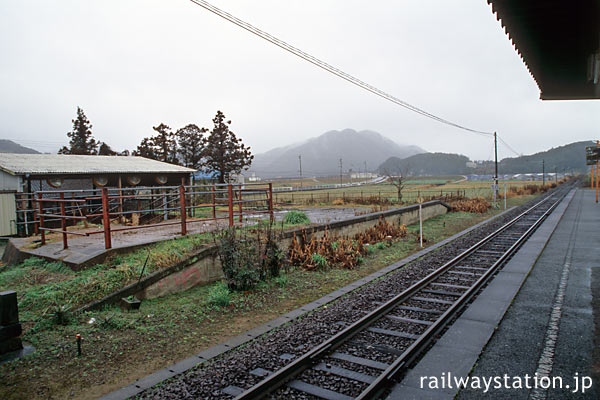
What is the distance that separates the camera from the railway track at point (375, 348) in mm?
4246

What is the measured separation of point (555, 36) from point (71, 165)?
61.8ft

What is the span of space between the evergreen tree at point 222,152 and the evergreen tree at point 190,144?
1638 mm

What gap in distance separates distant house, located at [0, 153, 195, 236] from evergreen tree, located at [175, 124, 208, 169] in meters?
15.6

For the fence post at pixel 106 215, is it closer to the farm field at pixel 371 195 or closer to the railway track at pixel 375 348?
the railway track at pixel 375 348

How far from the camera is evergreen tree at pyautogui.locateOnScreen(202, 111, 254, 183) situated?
1388 inches

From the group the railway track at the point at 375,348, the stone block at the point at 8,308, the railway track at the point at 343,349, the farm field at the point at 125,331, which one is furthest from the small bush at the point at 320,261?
the stone block at the point at 8,308

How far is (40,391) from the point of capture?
4242 mm

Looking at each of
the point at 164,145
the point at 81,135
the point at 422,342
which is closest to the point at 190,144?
the point at 164,145

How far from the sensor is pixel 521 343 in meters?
5.46

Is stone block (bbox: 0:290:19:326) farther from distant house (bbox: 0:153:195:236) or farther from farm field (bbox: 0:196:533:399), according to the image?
distant house (bbox: 0:153:195:236)

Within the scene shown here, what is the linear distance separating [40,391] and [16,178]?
1422 cm

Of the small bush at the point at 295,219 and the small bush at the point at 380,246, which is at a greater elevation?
the small bush at the point at 295,219

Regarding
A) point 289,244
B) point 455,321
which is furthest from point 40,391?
point 289,244

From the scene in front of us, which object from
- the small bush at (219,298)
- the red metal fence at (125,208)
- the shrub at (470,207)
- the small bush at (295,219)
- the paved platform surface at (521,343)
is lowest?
the paved platform surface at (521,343)
